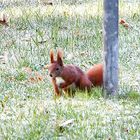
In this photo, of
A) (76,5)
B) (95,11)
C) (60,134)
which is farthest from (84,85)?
(76,5)

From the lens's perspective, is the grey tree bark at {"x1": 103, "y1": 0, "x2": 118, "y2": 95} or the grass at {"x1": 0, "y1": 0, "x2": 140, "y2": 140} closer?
the grass at {"x1": 0, "y1": 0, "x2": 140, "y2": 140}

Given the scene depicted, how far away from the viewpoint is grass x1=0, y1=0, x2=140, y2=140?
4071mm

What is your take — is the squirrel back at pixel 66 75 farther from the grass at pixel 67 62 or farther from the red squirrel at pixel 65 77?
the grass at pixel 67 62

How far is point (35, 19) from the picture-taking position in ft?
28.6

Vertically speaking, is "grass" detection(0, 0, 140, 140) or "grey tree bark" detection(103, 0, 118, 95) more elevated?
"grey tree bark" detection(103, 0, 118, 95)

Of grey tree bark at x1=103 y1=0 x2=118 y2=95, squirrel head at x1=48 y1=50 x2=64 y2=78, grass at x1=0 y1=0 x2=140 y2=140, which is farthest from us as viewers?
squirrel head at x1=48 y1=50 x2=64 y2=78

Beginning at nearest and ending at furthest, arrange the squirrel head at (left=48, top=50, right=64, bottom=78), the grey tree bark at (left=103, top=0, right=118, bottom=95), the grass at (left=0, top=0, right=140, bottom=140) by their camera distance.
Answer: the grass at (left=0, top=0, right=140, bottom=140), the grey tree bark at (left=103, top=0, right=118, bottom=95), the squirrel head at (left=48, top=50, right=64, bottom=78)

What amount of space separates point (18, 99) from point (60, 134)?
1196 millimetres

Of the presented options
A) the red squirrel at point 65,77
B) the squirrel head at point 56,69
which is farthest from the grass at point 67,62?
the squirrel head at point 56,69

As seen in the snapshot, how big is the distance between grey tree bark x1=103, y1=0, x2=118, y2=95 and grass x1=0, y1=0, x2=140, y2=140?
0.11m

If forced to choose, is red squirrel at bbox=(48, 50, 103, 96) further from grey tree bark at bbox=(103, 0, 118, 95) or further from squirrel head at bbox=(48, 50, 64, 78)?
grey tree bark at bbox=(103, 0, 118, 95)

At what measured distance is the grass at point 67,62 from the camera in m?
4.07

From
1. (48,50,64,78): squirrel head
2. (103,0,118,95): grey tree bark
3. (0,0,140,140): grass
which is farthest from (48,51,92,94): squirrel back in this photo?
(103,0,118,95): grey tree bark

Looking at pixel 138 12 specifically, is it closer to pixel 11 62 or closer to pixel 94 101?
pixel 11 62
